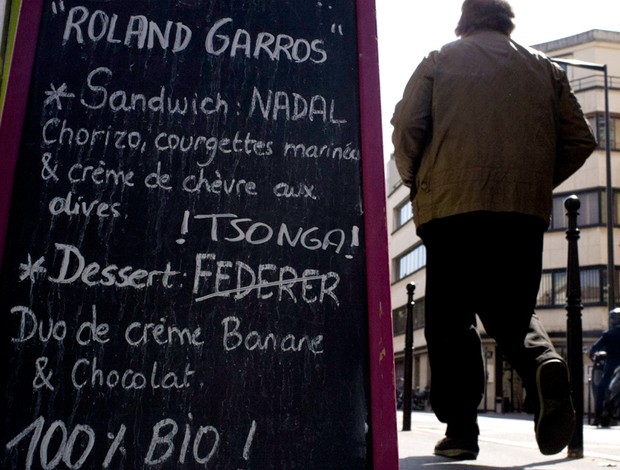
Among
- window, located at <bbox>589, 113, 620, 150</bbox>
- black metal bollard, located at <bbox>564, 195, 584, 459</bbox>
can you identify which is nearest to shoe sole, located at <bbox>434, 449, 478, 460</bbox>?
black metal bollard, located at <bbox>564, 195, 584, 459</bbox>

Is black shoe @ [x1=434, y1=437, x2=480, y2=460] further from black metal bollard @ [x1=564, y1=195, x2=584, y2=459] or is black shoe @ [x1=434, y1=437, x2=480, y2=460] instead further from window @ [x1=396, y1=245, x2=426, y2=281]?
window @ [x1=396, y1=245, x2=426, y2=281]

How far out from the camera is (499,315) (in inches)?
139

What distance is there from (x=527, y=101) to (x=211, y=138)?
165cm

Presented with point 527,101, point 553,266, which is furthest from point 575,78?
point 527,101

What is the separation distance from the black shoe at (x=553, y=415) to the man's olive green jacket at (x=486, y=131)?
717mm

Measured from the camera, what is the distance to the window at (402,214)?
51122 mm

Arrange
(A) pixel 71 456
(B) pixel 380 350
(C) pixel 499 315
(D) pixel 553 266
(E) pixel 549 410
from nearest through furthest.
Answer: (A) pixel 71 456
(B) pixel 380 350
(E) pixel 549 410
(C) pixel 499 315
(D) pixel 553 266

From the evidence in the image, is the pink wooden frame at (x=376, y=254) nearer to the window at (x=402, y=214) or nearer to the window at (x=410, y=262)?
the window at (x=410, y=262)

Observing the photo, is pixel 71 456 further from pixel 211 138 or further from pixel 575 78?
pixel 575 78

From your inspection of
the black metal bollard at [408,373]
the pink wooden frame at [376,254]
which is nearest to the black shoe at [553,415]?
the pink wooden frame at [376,254]

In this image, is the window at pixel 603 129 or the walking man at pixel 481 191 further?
the window at pixel 603 129

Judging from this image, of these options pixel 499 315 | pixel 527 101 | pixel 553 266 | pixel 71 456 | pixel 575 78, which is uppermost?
pixel 575 78

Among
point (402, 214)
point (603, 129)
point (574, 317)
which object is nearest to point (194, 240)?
point (574, 317)

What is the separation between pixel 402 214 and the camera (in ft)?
173
